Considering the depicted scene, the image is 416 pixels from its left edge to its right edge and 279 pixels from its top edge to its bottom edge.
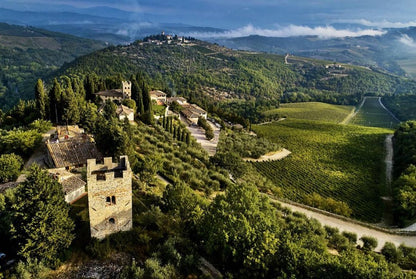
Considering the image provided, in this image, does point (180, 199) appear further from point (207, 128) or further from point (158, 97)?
point (158, 97)

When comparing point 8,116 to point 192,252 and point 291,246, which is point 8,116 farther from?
point 291,246

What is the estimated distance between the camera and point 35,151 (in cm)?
3709

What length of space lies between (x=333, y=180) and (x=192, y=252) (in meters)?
44.0

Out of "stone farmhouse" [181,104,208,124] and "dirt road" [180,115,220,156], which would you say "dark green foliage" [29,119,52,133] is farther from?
"stone farmhouse" [181,104,208,124]

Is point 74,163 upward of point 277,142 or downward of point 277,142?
upward

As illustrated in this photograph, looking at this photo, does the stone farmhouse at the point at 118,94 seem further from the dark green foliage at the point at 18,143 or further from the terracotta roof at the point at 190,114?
the dark green foliage at the point at 18,143

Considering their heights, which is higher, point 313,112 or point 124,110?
point 124,110

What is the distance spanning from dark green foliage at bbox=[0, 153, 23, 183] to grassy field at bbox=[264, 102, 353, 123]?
116038 millimetres

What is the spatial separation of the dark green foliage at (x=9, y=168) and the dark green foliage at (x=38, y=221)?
48.4 ft

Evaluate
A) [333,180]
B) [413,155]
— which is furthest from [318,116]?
[333,180]

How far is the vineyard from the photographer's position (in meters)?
47.0

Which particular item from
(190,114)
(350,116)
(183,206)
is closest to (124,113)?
(190,114)

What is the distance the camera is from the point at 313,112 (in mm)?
140375

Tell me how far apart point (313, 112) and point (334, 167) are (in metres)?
85.8
